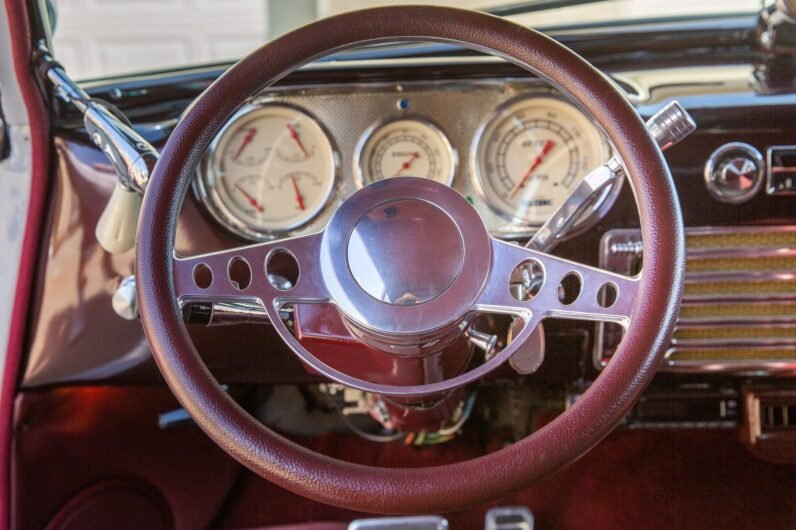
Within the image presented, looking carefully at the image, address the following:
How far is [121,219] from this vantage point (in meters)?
0.86

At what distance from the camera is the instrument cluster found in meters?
1.00

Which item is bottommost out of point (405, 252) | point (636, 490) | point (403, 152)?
point (636, 490)

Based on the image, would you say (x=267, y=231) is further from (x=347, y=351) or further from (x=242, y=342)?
(x=347, y=351)

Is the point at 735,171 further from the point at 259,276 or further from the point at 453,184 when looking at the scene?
the point at 259,276

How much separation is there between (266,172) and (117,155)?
27 centimetres

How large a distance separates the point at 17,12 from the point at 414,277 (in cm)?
62

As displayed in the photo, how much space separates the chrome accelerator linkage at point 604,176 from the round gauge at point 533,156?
26 cm

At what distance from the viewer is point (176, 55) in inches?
104

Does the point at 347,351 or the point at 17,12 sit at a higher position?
the point at 17,12

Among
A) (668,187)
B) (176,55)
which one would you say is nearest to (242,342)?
(668,187)

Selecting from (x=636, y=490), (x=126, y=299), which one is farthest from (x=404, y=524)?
(x=126, y=299)

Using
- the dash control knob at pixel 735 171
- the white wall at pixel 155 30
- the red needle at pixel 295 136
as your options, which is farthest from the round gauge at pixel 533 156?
the white wall at pixel 155 30

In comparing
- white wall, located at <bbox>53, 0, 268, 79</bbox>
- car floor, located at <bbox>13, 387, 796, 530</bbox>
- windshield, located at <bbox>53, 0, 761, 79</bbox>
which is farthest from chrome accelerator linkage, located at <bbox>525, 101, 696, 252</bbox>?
white wall, located at <bbox>53, 0, 268, 79</bbox>

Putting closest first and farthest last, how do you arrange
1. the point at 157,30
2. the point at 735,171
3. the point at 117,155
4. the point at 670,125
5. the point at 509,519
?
the point at 670,125 < the point at 117,155 < the point at 735,171 < the point at 509,519 < the point at 157,30
